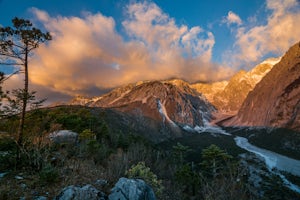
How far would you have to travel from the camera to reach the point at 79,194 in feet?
25.1

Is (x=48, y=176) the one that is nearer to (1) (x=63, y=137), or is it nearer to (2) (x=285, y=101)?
(1) (x=63, y=137)

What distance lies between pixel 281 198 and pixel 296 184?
20.2 metres

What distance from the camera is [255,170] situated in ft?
256

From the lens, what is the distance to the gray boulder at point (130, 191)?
8.46m

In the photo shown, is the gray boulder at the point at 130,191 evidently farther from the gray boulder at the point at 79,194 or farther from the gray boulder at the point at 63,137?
the gray boulder at the point at 63,137

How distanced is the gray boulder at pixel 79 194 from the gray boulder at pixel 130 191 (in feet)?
2.33

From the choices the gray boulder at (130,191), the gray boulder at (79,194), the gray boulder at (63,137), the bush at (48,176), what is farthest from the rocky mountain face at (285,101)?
the bush at (48,176)

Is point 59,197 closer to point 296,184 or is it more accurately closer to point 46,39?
point 46,39

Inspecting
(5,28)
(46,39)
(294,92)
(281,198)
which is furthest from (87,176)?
(294,92)

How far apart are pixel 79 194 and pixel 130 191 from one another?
90.4 inches

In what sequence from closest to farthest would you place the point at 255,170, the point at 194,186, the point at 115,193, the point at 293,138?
the point at 115,193, the point at 194,186, the point at 255,170, the point at 293,138

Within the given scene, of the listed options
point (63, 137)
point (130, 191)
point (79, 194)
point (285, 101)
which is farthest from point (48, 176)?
point (285, 101)

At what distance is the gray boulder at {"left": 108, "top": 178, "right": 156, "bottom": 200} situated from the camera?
8.46m

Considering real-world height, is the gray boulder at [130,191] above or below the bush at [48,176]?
below
